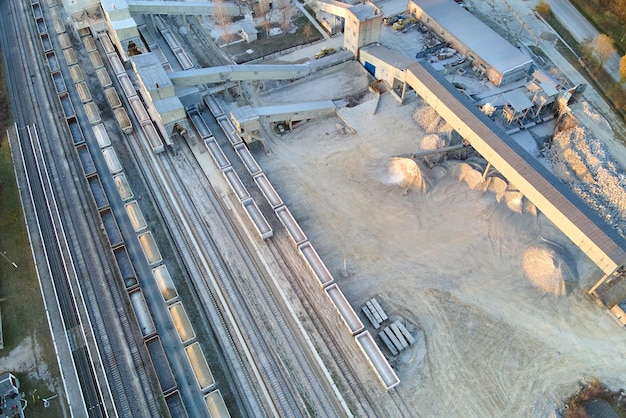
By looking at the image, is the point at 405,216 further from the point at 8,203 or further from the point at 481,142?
the point at 8,203

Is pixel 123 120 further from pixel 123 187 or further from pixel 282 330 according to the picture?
pixel 282 330

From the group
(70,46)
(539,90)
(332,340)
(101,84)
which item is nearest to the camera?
(332,340)

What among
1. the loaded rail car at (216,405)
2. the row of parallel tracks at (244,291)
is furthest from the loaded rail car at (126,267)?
the loaded rail car at (216,405)

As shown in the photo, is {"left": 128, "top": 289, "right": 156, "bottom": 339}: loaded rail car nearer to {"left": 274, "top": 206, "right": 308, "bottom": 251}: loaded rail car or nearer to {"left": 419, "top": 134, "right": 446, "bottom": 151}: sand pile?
{"left": 274, "top": 206, "right": 308, "bottom": 251}: loaded rail car

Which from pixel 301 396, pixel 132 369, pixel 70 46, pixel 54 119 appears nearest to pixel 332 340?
pixel 301 396

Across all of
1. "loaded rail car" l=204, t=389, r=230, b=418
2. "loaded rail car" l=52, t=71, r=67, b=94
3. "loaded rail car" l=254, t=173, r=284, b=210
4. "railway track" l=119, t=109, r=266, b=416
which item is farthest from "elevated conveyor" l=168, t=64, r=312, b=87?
"loaded rail car" l=204, t=389, r=230, b=418

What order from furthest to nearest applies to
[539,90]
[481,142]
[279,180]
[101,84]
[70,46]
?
[70,46], [101,84], [539,90], [279,180], [481,142]

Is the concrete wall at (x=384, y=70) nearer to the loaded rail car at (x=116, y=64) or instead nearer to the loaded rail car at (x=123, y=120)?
the loaded rail car at (x=123, y=120)

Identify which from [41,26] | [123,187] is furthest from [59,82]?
[123,187]
